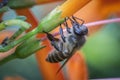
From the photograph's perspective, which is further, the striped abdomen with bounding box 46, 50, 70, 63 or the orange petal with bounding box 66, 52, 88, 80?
the orange petal with bounding box 66, 52, 88, 80

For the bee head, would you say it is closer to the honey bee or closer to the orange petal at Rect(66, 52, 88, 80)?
the honey bee

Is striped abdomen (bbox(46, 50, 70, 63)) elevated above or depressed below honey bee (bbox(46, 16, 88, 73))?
below

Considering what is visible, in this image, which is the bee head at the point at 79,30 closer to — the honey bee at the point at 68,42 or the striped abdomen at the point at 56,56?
the honey bee at the point at 68,42

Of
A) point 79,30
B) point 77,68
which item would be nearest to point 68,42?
point 79,30

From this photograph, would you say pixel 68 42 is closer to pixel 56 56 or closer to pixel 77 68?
pixel 56 56

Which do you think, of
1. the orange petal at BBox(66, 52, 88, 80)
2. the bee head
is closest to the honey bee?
the bee head

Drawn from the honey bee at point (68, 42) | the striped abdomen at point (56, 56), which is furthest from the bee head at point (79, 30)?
the striped abdomen at point (56, 56)
